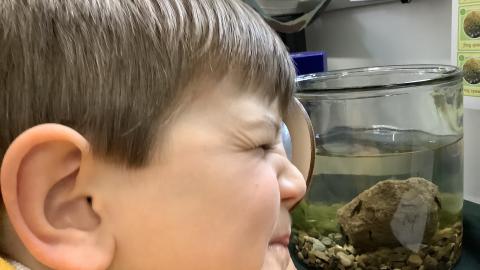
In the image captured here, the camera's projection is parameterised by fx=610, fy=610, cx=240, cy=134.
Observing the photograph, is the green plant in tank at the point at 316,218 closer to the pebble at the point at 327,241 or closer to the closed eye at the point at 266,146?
the pebble at the point at 327,241

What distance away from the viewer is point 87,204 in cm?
39

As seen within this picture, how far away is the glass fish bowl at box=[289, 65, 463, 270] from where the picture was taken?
682mm

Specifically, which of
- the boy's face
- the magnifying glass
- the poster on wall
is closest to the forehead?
the boy's face

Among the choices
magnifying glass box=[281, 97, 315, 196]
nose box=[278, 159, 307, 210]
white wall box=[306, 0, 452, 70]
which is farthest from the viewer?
white wall box=[306, 0, 452, 70]

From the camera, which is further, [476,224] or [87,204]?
[476,224]

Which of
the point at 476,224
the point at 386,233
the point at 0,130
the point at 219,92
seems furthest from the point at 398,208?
the point at 0,130

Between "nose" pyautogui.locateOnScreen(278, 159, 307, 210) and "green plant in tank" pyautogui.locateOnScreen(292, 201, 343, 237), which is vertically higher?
"nose" pyautogui.locateOnScreen(278, 159, 307, 210)

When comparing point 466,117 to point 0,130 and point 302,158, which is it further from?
point 0,130

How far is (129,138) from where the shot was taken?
378 millimetres

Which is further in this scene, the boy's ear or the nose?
the nose

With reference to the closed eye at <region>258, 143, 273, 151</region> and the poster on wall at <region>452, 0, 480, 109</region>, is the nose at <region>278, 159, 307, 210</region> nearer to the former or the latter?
the closed eye at <region>258, 143, 273, 151</region>

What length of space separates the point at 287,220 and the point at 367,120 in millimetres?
286

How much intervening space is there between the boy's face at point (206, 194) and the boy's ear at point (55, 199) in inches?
0.7

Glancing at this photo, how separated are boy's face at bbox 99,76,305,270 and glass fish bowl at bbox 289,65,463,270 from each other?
277 millimetres
